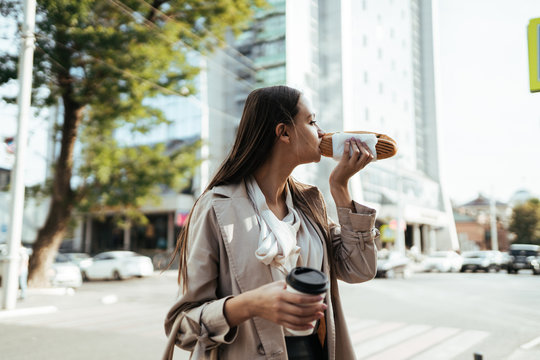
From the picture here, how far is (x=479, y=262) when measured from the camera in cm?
1909

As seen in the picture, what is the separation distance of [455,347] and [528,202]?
36.4 m

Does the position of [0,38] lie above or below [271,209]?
above

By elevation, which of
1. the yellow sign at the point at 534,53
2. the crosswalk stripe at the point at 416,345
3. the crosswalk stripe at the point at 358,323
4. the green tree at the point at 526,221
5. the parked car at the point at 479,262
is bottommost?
the parked car at the point at 479,262

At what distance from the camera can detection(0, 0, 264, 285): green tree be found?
34.9 feet

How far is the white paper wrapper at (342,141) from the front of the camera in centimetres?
140

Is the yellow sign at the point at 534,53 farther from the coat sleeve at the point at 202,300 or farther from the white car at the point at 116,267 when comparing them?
the white car at the point at 116,267

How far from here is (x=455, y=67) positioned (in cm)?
353

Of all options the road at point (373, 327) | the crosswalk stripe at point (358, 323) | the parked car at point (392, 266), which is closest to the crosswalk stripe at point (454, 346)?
the road at point (373, 327)

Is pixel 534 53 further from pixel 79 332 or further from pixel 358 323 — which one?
pixel 79 332

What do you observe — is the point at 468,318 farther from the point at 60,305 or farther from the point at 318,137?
the point at 60,305

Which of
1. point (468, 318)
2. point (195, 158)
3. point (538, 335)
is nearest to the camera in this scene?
point (538, 335)

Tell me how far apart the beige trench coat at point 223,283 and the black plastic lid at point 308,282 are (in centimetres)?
26

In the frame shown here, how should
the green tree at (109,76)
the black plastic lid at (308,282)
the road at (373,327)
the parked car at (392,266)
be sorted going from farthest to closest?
1. the parked car at (392,266)
2. the green tree at (109,76)
3. the road at (373,327)
4. the black plastic lid at (308,282)

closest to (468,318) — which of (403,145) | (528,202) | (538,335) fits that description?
(538,335)
